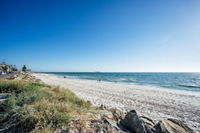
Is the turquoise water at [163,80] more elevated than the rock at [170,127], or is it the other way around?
the rock at [170,127]

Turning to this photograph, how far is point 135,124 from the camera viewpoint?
379 centimetres

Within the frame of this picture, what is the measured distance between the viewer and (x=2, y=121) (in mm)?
3812

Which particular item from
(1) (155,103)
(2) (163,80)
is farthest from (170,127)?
(2) (163,80)

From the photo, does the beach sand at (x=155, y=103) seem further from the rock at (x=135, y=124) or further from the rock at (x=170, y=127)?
the rock at (x=135, y=124)

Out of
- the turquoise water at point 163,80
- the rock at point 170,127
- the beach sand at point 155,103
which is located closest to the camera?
the rock at point 170,127

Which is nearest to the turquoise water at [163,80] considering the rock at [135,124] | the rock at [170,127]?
the rock at [170,127]

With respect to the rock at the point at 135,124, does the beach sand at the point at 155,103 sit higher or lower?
lower

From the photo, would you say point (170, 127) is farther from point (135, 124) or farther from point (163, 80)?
point (163, 80)

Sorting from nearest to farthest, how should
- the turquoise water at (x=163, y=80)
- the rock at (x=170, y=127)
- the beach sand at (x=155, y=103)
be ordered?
1. the rock at (x=170, y=127)
2. the beach sand at (x=155, y=103)
3. the turquoise water at (x=163, y=80)

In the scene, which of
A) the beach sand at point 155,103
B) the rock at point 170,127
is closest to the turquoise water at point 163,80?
the beach sand at point 155,103

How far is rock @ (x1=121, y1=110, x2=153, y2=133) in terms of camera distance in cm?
365

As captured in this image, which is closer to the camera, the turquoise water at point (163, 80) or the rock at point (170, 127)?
the rock at point (170, 127)

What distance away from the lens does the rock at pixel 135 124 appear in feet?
12.0

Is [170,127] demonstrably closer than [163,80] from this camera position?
Yes
